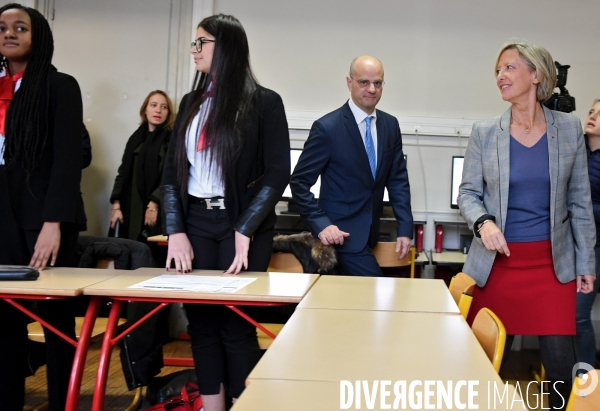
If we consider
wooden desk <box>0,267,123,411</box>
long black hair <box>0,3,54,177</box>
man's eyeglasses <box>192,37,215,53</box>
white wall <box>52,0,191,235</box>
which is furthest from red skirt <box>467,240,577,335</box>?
white wall <box>52,0,191,235</box>

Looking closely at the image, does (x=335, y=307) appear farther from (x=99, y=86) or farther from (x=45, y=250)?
(x=99, y=86)

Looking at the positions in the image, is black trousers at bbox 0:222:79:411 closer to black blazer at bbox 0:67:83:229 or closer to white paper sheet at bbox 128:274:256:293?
black blazer at bbox 0:67:83:229

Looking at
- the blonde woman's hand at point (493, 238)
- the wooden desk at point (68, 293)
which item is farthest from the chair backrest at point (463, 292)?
the wooden desk at point (68, 293)

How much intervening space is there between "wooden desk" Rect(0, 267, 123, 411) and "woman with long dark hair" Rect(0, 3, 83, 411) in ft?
0.51

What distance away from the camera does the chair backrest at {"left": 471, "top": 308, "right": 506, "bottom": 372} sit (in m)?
1.37

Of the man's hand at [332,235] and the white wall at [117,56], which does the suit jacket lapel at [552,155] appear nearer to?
the man's hand at [332,235]

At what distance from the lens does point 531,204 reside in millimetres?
2195

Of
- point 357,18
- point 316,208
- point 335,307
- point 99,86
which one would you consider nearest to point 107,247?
point 316,208

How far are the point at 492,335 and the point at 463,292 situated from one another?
0.47 m

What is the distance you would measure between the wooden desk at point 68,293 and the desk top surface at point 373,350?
2.53ft

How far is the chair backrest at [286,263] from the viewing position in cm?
309

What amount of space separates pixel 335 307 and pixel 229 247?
2.24 ft

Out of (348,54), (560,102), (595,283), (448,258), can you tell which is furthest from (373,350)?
(348,54)

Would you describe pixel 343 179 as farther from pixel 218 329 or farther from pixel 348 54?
pixel 348 54
